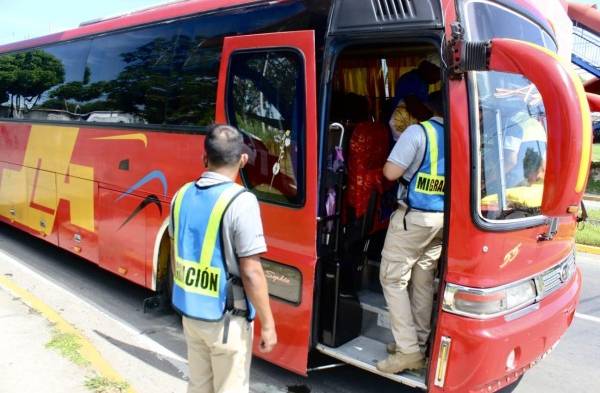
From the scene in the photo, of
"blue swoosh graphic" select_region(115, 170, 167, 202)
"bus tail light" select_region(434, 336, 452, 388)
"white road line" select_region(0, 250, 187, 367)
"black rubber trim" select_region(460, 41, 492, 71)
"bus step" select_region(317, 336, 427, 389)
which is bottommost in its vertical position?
"white road line" select_region(0, 250, 187, 367)

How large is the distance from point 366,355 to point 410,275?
644mm

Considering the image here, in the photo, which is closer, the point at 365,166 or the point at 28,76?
the point at 365,166

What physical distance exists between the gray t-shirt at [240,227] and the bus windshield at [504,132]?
134 cm

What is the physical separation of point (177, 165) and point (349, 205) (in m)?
1.75

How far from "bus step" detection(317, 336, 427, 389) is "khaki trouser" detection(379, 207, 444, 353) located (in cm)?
17

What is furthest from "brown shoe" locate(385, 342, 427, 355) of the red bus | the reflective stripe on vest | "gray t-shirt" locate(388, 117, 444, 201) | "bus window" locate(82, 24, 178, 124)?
"bus window" locate(82, 24, 178, 124)

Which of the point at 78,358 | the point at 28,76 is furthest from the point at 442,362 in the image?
the point at 28,76

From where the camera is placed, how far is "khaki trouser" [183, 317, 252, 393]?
270 cm

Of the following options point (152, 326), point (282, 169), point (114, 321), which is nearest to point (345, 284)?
point (282, 169)

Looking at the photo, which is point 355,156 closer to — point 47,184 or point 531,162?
point 531,162

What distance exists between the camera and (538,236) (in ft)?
11.3

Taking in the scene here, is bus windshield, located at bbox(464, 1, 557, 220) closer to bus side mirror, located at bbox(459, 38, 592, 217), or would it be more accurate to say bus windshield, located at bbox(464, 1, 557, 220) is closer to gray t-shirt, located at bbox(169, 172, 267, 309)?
bus side mirror, located at bbox(459, 38, 592, 217)

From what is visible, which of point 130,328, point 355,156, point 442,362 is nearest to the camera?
point 442,362

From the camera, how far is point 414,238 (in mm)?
3570
